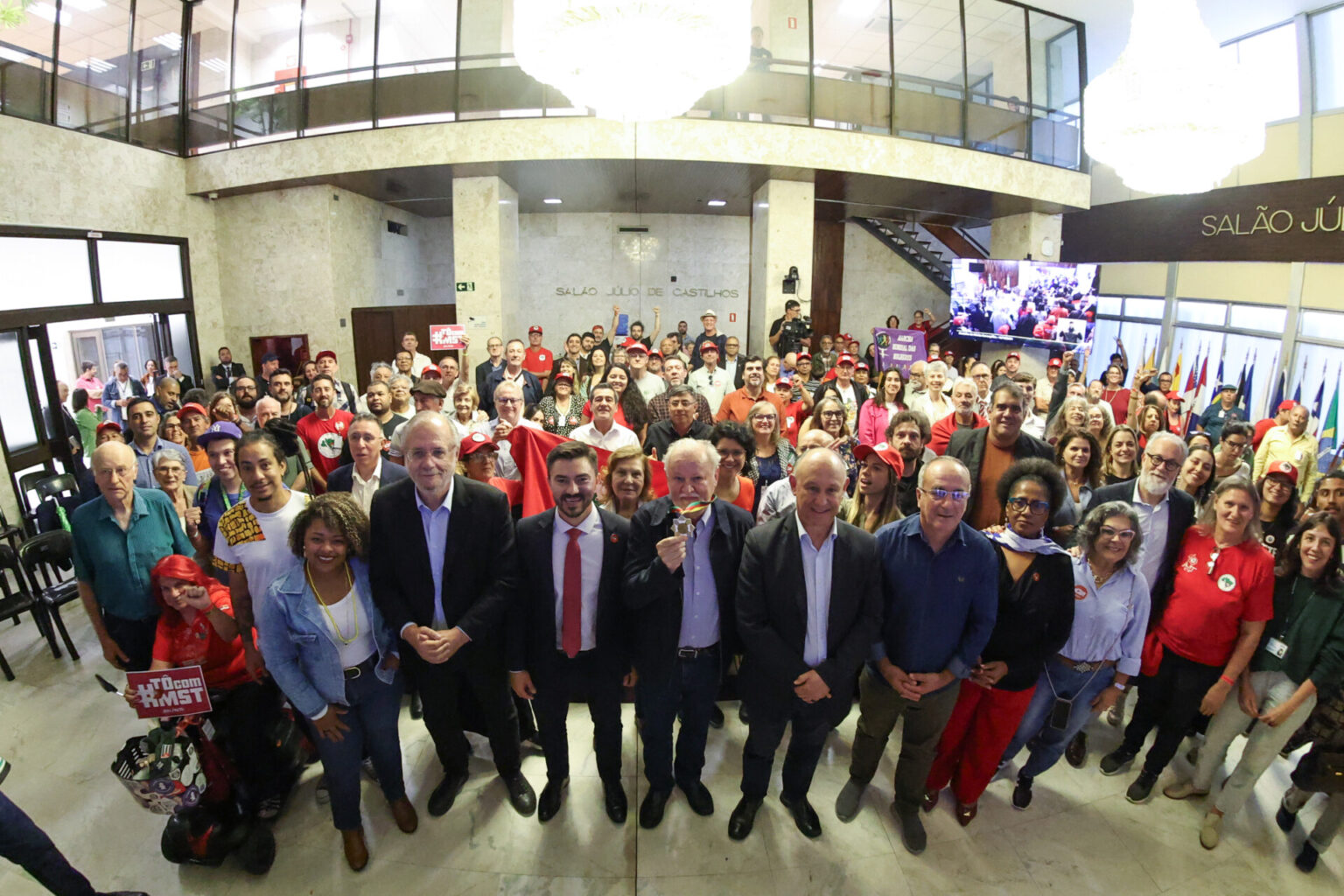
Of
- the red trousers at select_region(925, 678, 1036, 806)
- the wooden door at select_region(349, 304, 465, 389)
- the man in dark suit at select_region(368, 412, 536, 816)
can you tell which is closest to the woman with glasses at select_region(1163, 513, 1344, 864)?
the red trousers at select_region(925, 678, 1036, 806)

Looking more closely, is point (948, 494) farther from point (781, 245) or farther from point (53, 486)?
point (781, 245)

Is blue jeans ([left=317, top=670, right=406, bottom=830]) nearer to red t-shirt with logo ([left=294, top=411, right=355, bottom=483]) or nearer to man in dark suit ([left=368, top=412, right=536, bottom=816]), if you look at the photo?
man in dark suit ([left=368, top=412, right=536, bottom=816])

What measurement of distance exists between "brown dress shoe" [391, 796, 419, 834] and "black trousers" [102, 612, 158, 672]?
4.93ft

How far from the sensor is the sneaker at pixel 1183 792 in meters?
3.00

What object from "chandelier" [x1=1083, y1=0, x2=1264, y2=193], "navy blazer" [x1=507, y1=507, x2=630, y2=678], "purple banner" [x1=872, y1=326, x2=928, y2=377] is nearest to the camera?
"navy blazer" [x1=507, y1=507, x2=630, y2=678]

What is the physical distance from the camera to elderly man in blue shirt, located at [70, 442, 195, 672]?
2918 millimetres

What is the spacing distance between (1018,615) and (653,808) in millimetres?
1815

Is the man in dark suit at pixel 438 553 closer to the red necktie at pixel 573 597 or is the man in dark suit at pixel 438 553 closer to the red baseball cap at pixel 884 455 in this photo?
the red necktie at pixel 573 597

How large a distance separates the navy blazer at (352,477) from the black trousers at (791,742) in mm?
2085

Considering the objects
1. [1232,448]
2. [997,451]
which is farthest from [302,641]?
[1232,448]

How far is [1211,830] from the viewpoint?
9.01ft

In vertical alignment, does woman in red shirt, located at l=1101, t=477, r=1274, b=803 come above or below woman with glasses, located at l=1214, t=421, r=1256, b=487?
below

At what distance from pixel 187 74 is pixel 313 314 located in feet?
13.1

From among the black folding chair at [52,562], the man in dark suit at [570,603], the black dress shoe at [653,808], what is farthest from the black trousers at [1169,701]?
the black folding chair at [52,562]
